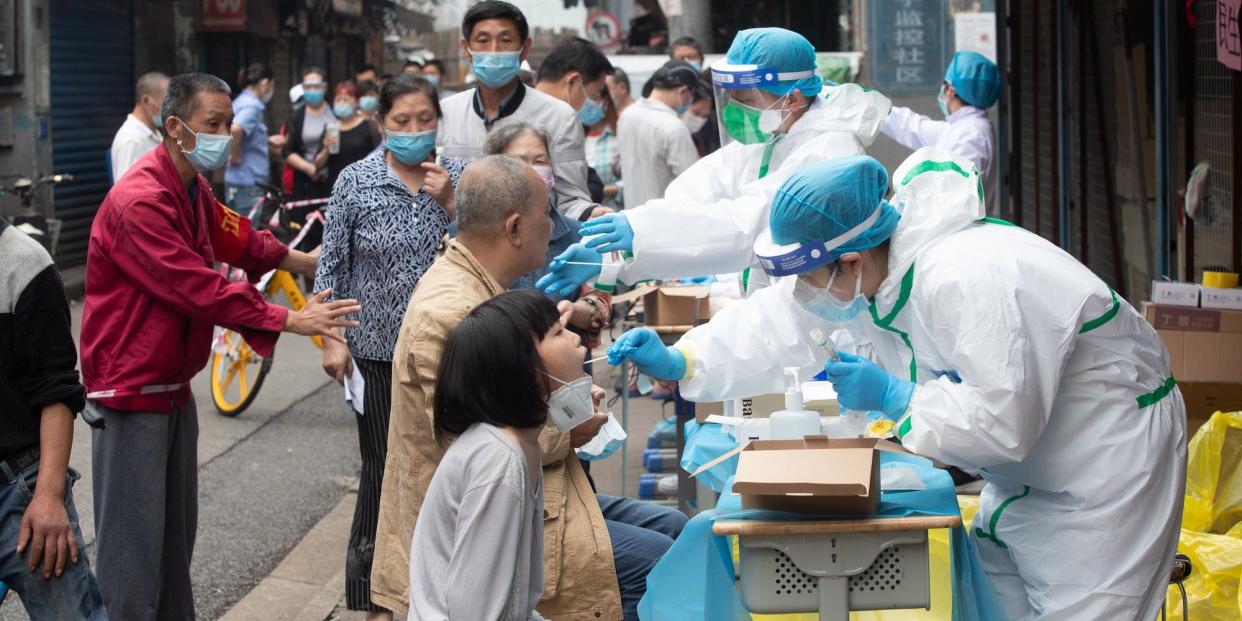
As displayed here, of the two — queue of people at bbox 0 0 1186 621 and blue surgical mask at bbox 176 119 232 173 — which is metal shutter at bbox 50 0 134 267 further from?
blue surgical mask at bbox 176 119 232 173

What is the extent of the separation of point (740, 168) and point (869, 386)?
2173mm

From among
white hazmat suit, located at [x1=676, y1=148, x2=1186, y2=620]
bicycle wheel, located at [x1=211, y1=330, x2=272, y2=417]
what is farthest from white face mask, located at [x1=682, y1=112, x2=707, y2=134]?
white hazmat suit, located at [x1=676, y1=148, x2=1186, y2=620]

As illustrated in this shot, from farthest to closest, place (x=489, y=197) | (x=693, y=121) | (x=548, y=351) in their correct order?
(x=693, y=121) < (x=489, y=197) < (x=548, y=351)

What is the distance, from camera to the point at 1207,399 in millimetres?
5172

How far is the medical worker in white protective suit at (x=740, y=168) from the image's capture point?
456 cm

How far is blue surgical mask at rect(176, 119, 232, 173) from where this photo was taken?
449 cm

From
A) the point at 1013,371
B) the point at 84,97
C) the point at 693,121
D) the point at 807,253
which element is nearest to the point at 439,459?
the point at 807,253

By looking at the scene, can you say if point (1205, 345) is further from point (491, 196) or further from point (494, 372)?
point (494, 372)

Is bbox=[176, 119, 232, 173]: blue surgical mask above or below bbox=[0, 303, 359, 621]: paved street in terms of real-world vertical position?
above

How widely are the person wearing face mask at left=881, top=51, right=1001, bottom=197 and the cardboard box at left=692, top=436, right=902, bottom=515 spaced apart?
524 centimetres

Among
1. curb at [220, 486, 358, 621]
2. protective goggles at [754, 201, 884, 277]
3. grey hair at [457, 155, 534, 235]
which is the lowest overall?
curb at [220, 486, 358, 621]

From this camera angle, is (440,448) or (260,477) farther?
(260,477)

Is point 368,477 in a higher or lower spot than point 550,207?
lower

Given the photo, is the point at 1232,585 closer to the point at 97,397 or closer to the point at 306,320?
the point at 306,320
